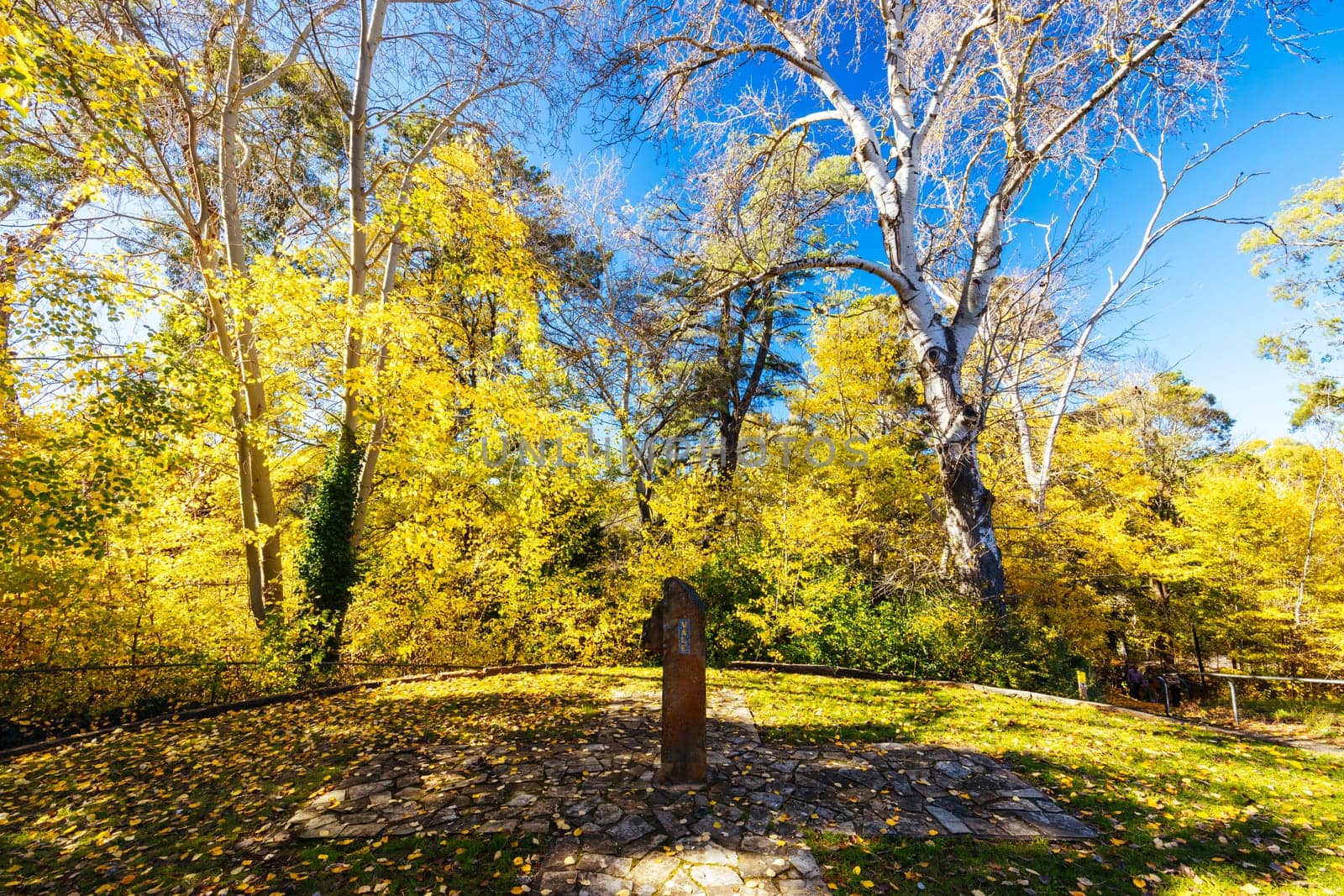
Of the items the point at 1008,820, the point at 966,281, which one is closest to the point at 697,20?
the point at 966,281

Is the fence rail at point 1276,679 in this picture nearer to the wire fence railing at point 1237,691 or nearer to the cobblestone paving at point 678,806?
the wire fence railing at point 1237,691

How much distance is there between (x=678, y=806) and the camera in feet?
10.9

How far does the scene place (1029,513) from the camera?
35.3ft

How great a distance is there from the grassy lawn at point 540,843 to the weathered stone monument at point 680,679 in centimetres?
108

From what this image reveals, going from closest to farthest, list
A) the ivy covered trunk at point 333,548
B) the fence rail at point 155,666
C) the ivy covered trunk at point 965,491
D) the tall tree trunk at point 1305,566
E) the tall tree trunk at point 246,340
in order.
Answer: the fence rail at point 155,666 < the ivy covered trunk at point 965,491 < the tall tree trunk at point 246,340 < the ivy covered trunk at point 333,548 < the tall tree trunk at point 1305,566

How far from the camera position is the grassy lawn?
103 inches

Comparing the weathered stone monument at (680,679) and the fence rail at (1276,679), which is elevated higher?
the weathered stone monument at (680,679)

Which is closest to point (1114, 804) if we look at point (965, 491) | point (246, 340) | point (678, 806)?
point (678, 806)

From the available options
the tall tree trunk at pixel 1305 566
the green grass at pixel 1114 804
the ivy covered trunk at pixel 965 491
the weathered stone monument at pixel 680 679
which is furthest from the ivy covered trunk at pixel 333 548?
the tall tree trunk at pixel 1305 566

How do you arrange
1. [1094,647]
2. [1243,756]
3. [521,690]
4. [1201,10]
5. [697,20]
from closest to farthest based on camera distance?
1. [1243,756]
2. [1201,10]
3. [521,690]
4. [697,20]
5. [1094,647]

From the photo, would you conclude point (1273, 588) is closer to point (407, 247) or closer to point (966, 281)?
point (966, 281)

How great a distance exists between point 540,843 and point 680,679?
136 centimetres

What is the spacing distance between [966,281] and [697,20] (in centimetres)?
522

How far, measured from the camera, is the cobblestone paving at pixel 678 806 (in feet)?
8.80
